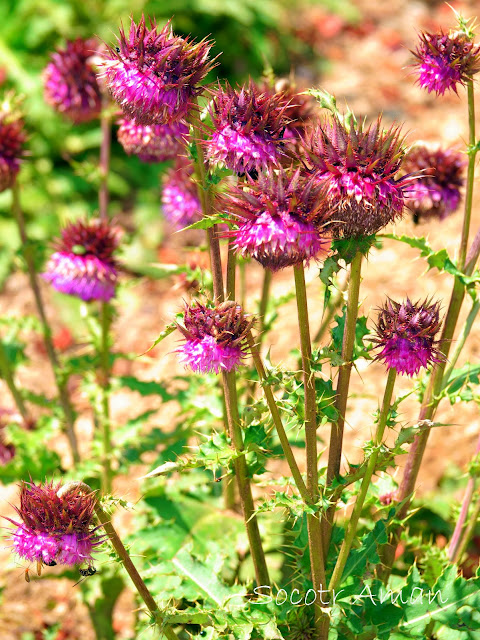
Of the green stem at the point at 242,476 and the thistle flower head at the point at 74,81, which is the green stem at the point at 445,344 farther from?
the thistle flower head at the point at 74,81

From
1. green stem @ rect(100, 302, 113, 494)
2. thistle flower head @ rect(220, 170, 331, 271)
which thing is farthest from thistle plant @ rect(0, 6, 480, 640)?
green stem @ rect(100, 302, 113, 494)

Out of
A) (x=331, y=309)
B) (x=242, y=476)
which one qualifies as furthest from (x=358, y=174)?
(x=331, y=309)

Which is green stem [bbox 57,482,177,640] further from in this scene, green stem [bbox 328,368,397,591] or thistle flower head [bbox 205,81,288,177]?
thistle flower head [bbox 205,81,288,177]

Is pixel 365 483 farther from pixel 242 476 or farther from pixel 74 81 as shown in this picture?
pixel 74 81

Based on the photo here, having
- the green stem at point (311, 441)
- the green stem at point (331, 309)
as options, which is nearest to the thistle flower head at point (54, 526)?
the green stem at point (311, 441)

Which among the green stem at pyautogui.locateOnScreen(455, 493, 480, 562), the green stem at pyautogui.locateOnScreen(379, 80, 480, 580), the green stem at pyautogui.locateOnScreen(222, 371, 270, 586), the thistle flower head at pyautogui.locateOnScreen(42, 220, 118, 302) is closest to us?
the green stem at pyautogui.locateOnScreen(222, 371, 270, 586)

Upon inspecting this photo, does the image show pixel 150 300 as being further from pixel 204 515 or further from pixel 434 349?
pixel 434 349

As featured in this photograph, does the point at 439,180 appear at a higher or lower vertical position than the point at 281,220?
higher
